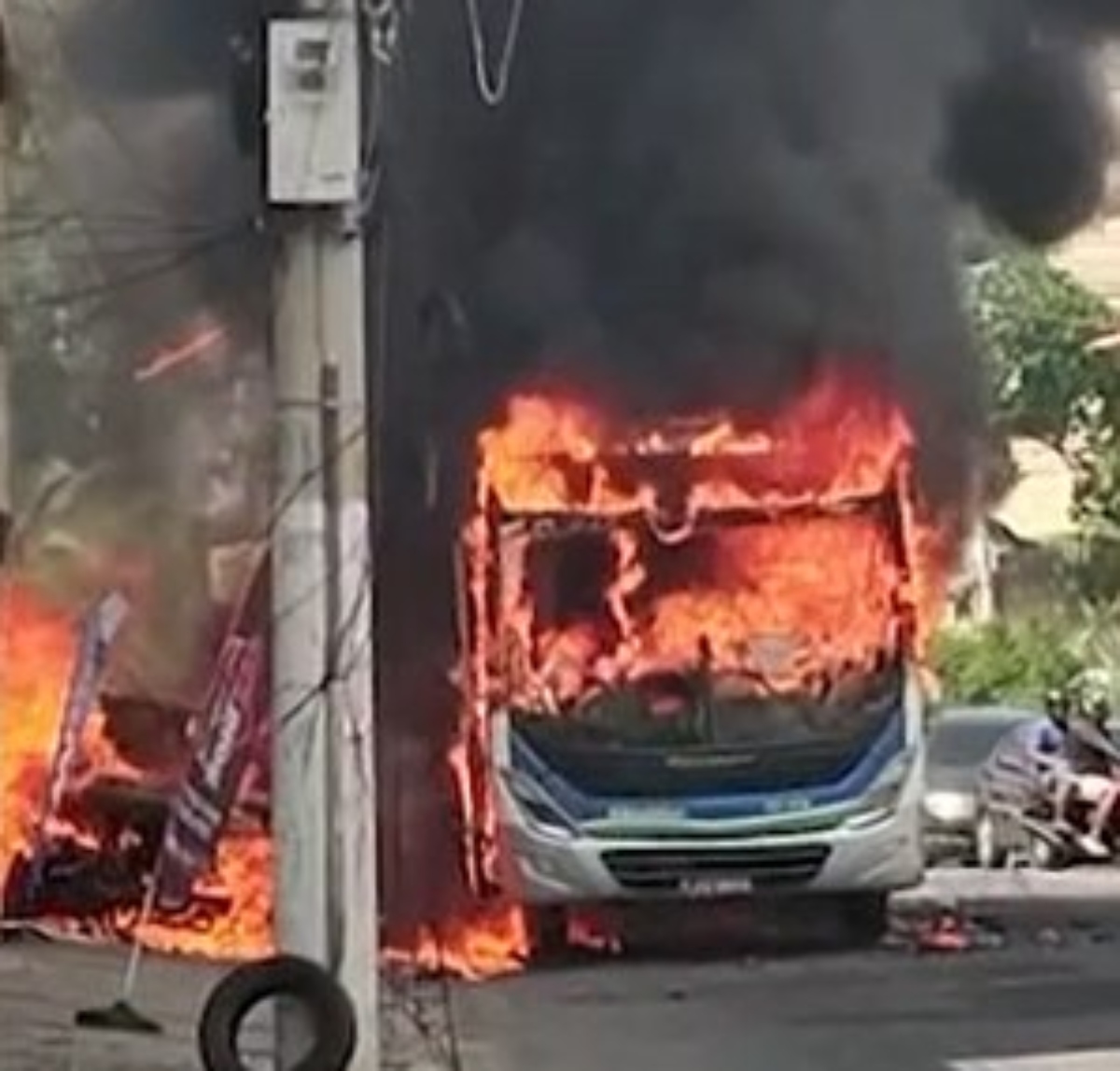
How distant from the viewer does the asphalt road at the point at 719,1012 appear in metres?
14.4

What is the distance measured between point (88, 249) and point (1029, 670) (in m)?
24.7

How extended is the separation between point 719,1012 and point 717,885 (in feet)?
9.18

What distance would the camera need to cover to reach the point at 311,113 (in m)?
10.7

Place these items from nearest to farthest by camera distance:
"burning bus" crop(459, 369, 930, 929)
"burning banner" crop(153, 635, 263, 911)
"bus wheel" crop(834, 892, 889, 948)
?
"burning banner" crop(153, 635, 263, 911) < "burning bus" crop(459, 369, 930, 929) < "bus wheel" crop(834, 892, 889, 948)

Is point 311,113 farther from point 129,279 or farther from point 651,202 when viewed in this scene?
point 129,279

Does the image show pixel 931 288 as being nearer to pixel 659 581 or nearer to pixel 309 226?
pixel 659 581

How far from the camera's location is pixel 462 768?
19766 mm

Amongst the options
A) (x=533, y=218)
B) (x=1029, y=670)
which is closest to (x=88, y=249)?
(x=533, y=218)

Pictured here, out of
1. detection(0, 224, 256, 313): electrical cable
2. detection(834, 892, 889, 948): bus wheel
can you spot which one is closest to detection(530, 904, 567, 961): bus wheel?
detection(834, 892, 889, 948): bus wheel

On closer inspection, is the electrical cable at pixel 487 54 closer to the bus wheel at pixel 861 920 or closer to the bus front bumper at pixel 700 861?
the bus front bumper at pixel 700 861

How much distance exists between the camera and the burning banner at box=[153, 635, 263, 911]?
13062 millimetres

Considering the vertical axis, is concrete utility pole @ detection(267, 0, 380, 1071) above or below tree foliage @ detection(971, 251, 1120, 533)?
below

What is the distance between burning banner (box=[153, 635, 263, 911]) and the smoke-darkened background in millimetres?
4431

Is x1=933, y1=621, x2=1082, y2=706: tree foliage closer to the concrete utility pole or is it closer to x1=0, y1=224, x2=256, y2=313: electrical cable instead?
x1=0, y1=224, x2=256, y2=313: electrical cable
